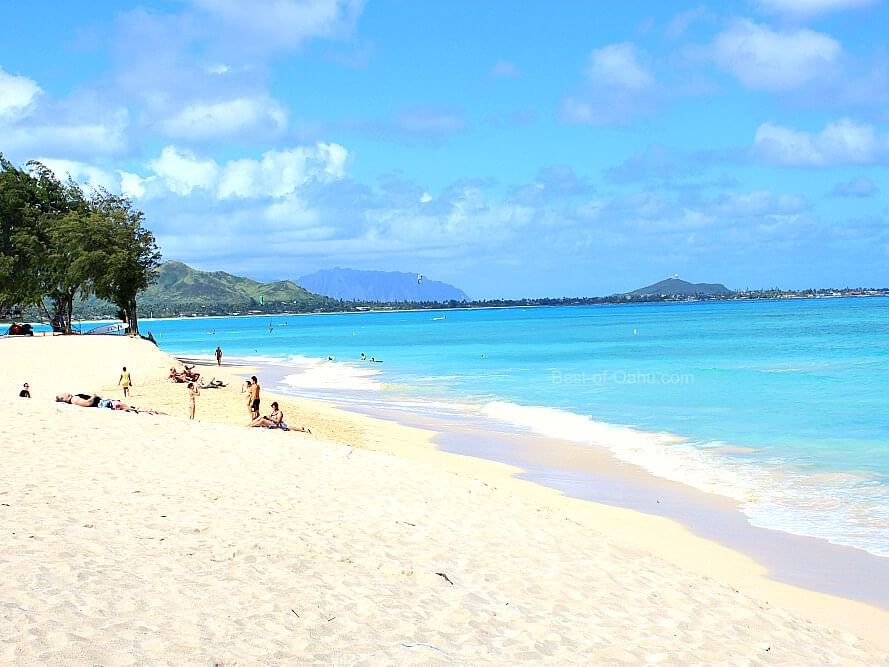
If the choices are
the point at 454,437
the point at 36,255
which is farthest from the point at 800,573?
the point at 36,255

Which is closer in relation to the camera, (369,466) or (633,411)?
(369,466)

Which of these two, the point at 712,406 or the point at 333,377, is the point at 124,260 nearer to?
the point at 333,377

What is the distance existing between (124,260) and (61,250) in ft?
13.2

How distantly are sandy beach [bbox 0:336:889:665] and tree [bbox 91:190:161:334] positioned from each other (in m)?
41.7

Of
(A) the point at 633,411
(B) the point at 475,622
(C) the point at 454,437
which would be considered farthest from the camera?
(A) the point at 633,411

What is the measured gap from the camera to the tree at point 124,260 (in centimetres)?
5403

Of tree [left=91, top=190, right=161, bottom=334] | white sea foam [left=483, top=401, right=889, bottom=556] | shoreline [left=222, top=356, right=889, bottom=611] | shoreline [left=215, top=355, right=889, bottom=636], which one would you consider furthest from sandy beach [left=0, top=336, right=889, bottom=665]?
tree [left=91, top=190, right=161, bottom=334]

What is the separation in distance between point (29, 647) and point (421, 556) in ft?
14.7

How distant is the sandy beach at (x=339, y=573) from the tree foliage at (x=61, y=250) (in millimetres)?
41879

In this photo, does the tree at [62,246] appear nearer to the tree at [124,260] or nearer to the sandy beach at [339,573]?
the tree at [124,260]

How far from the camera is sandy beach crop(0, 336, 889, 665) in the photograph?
21.2 feet

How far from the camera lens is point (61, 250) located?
177ft

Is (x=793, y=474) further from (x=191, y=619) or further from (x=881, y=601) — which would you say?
(x=191, y=619)

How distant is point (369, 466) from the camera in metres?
14.5
